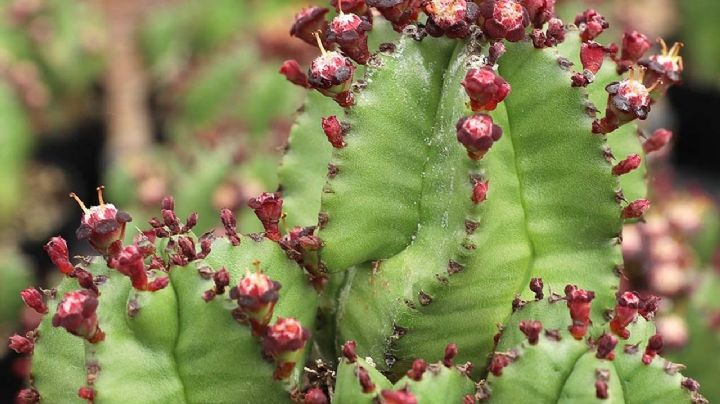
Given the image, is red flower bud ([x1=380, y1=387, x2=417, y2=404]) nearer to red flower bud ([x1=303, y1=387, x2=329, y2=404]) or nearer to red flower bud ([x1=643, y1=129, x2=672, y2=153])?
red flower bud ([x1=303, y1=387, x2=329, y2=404])

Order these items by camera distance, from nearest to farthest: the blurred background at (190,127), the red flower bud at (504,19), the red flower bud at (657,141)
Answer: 1. the red flower bud at (504,19)
2. the red flower bud at (657,141)
3. the blurred background at (190,127)

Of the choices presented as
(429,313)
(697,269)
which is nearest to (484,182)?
(429,313)

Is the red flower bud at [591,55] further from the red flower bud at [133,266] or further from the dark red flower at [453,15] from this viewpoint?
the red flower bud at [133,266]

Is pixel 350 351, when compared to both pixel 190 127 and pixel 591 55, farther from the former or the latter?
pixel 190 127

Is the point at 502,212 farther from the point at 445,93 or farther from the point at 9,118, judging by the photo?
the point at 9,118

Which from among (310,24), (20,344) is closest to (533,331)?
(310,24)

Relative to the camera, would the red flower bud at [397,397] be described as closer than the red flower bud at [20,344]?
Yes

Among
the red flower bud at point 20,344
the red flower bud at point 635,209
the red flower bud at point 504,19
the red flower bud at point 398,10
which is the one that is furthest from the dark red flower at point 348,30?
the red flower bud at point 20,344
